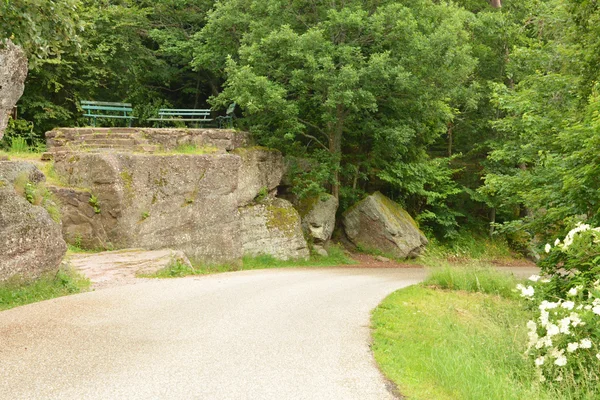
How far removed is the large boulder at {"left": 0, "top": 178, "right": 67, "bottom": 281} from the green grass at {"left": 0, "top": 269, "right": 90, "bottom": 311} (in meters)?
0.15

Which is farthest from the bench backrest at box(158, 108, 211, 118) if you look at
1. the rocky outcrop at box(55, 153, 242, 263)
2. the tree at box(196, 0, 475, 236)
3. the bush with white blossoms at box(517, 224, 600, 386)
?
the bush with white blossoms at box(517, 224, 600, 386)

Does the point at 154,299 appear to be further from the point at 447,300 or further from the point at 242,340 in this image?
the point at 447,300

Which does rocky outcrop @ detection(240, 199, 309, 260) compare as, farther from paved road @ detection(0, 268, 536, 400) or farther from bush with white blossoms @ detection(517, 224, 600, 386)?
bush with white blossoms @ detection(517, 224, 600, 386)

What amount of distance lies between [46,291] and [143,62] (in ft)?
59.1

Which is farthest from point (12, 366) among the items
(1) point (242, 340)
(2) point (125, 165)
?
(2) point (125, 165)

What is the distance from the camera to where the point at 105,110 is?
23.3 meters

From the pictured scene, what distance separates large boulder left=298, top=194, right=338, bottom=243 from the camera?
21750 millimetres

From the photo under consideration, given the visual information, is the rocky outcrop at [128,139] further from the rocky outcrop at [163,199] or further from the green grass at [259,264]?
the green grass at [259,264]

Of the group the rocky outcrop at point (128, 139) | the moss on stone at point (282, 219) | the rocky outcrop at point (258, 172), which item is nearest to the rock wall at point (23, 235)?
the rocky outcrop at point (128, 139)

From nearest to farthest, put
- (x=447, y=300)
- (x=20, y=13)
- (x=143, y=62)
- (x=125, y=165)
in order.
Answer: (x=20, y=13) → (x=447, y=300) → (x=125, y=165) → (x=143, y=62)

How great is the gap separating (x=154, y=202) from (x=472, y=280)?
343 inches

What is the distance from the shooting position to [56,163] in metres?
16.1

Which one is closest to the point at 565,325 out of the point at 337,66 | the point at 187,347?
the point at 187,347

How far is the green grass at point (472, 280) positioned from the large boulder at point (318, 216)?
7304 mm
